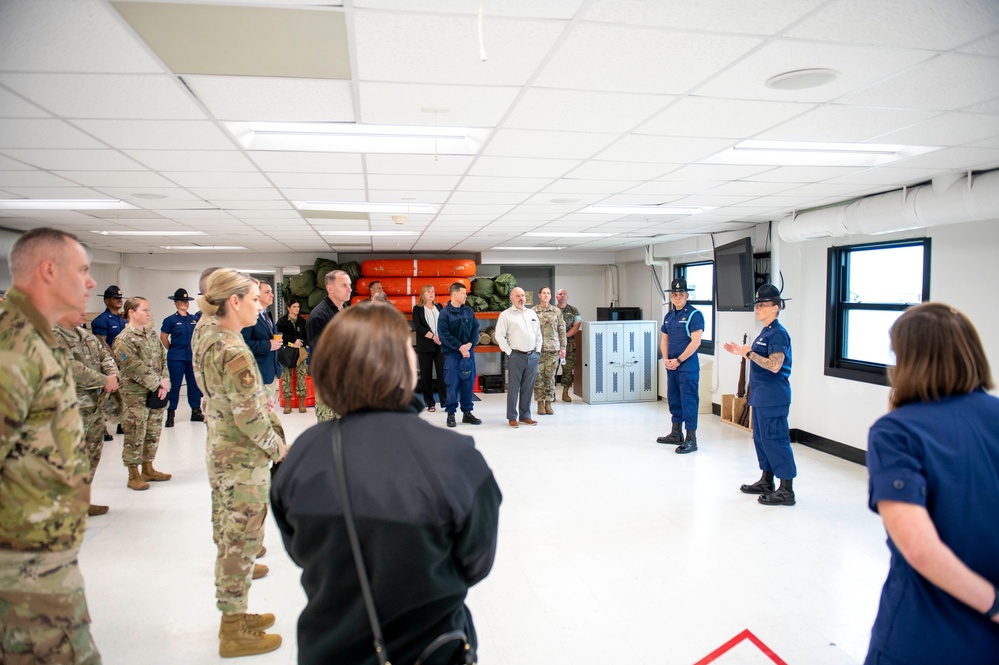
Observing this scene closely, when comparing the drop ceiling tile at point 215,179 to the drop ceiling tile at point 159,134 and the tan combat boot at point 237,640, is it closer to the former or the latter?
the drop ceiling tile at point 159,134

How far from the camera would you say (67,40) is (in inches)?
68.4

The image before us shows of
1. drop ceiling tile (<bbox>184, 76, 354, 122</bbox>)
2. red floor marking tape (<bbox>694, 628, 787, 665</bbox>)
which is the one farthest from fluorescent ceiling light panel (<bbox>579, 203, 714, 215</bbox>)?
red floor marking tape (<bbox>694, 628, 787, 665</bbox>)

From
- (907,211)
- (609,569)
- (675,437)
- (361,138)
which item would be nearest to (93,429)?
(361,138)

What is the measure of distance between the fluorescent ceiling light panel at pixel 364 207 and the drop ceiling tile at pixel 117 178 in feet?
3.58

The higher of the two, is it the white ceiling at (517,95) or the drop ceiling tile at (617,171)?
the white ceiling at (517,95)

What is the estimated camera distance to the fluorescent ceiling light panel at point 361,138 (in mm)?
2818

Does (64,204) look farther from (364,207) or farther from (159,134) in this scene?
(159,134)

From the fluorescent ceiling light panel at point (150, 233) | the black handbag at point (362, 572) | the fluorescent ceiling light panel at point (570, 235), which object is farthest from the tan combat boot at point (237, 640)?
the fluorescent ceiling light panel at point (570, 235)

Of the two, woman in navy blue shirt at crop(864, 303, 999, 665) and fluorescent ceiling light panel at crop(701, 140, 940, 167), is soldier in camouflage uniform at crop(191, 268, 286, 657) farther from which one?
fluorescent ceiling light panel at crop(701, 140, 940, 167)

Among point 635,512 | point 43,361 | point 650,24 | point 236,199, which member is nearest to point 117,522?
point 236,199

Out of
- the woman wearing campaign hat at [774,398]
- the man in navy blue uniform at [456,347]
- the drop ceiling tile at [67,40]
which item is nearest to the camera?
the drop ceiling tile at [67,40]

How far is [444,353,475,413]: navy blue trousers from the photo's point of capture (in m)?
6.50

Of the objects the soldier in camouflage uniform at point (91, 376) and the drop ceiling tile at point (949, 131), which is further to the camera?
the soldier in camouflage uniform at point (91, 376)

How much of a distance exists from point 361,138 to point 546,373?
471 cm
